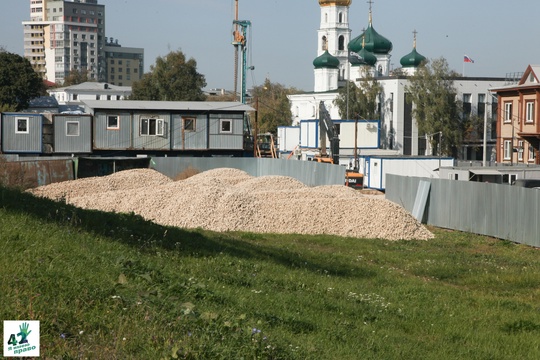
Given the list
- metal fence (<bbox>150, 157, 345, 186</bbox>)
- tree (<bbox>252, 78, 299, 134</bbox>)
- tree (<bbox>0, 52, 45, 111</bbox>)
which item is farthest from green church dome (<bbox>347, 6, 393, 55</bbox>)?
metal fence (<bbox>150, 157, 345, 186</bbox>)

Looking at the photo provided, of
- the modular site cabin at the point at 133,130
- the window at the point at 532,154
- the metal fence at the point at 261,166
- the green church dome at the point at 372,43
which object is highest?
the green church dome at the point at 372,43

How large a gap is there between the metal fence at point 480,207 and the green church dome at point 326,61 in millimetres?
73147

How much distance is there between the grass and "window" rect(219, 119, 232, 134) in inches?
1448

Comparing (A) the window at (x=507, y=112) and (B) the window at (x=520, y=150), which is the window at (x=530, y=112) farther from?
(A) the window at (x=507, y=112)

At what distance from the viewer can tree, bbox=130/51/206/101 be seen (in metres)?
102

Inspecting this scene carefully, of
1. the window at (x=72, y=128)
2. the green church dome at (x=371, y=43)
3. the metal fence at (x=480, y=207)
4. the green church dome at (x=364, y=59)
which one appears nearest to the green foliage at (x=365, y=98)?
the green church dome at (x=364, y=59)

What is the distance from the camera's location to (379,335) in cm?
1028

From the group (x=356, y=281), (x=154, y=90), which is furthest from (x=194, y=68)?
(x=356, y=281)

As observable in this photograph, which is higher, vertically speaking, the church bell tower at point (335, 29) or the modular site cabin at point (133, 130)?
the church bell tower at point (335, 29)

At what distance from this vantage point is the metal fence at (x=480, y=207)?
83.0ft

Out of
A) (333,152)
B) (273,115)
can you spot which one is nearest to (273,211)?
(333,152)

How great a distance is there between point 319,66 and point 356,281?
306ft

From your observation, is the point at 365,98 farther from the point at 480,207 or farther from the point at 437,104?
the point at 480,207

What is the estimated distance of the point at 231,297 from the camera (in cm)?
1045
